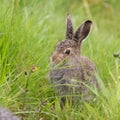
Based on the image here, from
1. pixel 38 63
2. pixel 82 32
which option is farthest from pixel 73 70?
pixel 82 32

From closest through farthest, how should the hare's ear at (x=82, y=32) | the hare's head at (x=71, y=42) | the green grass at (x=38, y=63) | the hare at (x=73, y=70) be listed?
the green grass at (x=38, y=63)
the hare at (x=73, y=70)
the hare's head at (x=71, y=42)
the hare's ear at (x=82, y=32)

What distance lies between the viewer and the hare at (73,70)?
613 centimetres

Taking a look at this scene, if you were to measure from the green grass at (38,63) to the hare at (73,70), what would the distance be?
0.14 meters

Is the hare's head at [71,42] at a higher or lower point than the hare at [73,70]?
higher

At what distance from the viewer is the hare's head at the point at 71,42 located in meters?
6.39

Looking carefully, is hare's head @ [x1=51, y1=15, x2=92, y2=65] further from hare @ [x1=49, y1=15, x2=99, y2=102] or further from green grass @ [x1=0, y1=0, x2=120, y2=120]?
green grass @ [x1=0, y1=0, x2=120, y2=120]

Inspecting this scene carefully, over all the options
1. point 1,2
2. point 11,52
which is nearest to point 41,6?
point 1,2

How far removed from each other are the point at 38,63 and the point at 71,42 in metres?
0.57

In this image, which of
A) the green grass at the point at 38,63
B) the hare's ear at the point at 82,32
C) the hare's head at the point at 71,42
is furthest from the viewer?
the hare's ear at the point at 82,32

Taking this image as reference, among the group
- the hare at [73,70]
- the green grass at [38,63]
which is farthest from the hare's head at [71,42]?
the green grass at [38,63]

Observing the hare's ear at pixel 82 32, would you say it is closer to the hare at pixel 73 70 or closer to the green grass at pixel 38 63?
the hare at pixel 73 70

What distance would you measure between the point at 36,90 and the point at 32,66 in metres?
0.24

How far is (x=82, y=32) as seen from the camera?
6609mm

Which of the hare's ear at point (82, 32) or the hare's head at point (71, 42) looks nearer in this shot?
the hare's head at point (71, 42)
